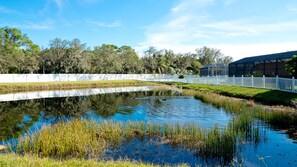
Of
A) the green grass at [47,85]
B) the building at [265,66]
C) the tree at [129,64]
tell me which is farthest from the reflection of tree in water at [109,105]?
the tree at [129,64]

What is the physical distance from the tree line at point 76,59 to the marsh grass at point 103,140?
3145 centimetres

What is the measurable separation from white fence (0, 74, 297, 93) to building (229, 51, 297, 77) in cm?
447

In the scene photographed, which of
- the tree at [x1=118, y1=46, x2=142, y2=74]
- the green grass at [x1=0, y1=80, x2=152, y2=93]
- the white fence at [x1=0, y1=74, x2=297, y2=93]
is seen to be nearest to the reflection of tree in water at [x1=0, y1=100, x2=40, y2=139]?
the green grass at [x1=0, y1=80, x2=152, y2=93]

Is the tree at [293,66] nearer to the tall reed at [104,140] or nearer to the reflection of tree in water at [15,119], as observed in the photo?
the tall reed at [104,140]

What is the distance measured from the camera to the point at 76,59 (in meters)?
44.7

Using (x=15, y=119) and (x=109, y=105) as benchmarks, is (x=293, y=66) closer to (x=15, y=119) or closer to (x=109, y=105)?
(x=109, y=105)

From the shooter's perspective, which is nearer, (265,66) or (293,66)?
(293,66)

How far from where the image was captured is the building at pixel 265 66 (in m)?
26.6

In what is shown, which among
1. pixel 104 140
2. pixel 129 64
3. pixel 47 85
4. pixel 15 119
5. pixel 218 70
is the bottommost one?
pixel 15 119

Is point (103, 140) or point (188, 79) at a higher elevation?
point (188, 79)

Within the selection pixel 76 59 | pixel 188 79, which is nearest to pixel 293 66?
pixel 188 79

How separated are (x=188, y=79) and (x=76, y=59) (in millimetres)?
20708

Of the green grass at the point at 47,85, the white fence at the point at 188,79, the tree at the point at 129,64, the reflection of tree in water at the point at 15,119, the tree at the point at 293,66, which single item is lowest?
the reflection of tree in water at the point at 15,119

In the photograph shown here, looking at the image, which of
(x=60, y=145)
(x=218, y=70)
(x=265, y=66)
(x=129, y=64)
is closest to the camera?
(x=60, y=145)
